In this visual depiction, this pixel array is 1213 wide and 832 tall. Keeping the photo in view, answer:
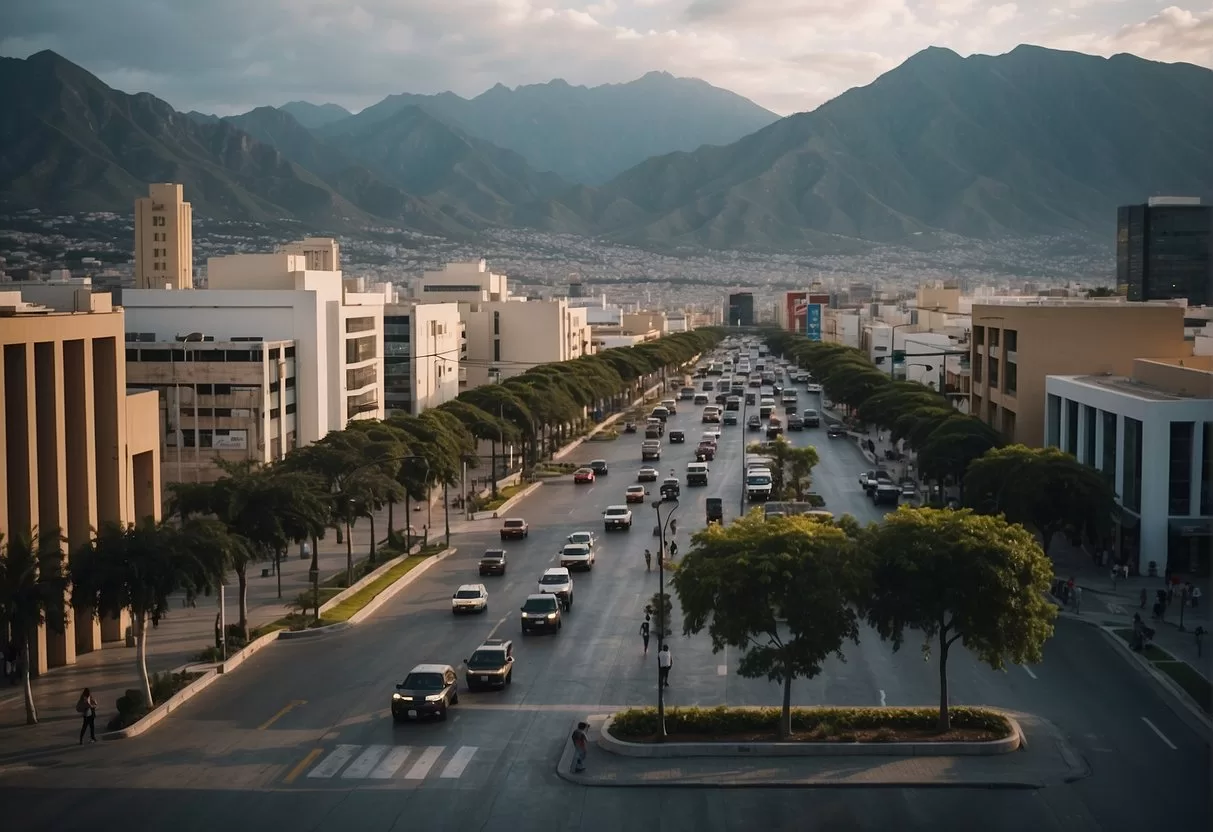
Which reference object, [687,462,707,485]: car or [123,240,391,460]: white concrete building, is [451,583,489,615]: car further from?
[123,240,391,460]: white concrete building

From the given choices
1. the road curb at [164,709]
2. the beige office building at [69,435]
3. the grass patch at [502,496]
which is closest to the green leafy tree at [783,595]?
the road curb at [164,709]

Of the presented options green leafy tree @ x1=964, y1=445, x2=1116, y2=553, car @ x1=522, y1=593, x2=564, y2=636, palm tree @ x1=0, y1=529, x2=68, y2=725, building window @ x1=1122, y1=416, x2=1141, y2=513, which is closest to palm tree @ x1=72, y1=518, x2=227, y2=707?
palm tree @ x1=0, y1=529, x2=68, y2=725

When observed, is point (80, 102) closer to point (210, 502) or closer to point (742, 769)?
point (210, 502)

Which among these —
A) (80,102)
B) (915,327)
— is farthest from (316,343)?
(915,327)

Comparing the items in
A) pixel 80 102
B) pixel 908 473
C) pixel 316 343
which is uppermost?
pixel 80 102

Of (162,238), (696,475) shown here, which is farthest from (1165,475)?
(162,238)

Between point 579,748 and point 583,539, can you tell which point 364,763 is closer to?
point 579,748

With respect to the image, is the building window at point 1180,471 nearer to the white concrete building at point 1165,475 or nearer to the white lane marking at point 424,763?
the white concrete building at point 1165,475

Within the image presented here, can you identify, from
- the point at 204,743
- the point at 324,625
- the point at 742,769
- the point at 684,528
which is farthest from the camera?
the point at 684,528
